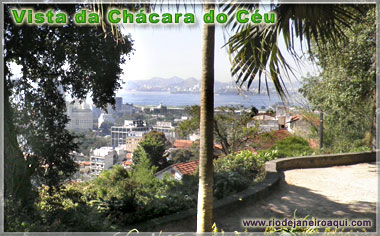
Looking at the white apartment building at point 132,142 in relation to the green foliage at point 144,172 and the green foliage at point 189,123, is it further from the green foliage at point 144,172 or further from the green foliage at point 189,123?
the green foliage at point 189,123

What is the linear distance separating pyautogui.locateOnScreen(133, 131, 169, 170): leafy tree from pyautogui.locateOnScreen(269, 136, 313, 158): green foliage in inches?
167

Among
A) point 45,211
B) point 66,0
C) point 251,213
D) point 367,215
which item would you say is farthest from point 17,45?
point 367,215

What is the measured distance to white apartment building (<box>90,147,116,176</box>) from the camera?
17.1 ft

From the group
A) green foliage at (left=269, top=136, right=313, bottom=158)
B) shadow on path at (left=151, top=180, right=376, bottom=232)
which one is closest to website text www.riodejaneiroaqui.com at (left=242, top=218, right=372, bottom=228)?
shadow on path at (left=151, top=180, right=376, bottom=232)

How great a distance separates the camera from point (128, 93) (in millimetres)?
5332

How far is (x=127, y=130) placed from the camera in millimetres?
5480

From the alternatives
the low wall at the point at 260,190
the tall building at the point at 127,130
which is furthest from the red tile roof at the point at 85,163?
the low wall at the point at 260,190

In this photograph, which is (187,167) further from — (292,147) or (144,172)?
(292,147)

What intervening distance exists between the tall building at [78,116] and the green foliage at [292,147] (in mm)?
5568

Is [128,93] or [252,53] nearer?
[252,53]

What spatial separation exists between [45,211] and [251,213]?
109 inches

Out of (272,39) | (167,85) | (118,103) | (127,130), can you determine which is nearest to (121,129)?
(127,130)

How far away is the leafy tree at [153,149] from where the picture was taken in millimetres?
5619

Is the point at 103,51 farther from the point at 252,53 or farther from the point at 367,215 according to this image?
the point at 367,215
